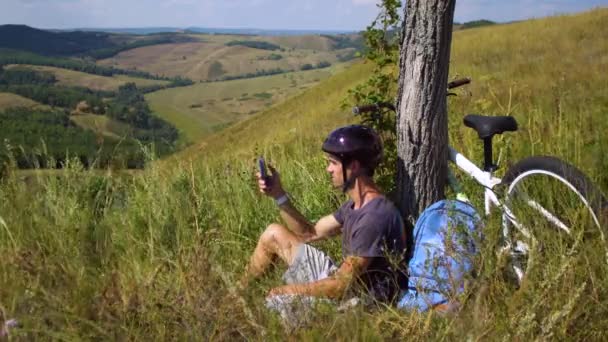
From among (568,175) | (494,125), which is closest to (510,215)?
(568,175)

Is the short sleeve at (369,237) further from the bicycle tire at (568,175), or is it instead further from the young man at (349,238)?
the bicycle tire at (568,175)

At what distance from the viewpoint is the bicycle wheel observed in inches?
101

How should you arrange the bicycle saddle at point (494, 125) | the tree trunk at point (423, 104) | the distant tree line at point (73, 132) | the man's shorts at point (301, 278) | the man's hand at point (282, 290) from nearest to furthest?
the man's shorts at point (301, 278) < the man's hand at point (282, 290) < the bicycle saddle at point (494, 125) < the tree trunk at point (423, 104) < the distant tree line at point (73, 132)

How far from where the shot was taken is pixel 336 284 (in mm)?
3023

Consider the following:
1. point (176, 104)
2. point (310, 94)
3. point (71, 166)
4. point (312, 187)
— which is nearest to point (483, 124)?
point (312, 187)

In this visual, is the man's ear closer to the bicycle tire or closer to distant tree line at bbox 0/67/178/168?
the bicycle tire

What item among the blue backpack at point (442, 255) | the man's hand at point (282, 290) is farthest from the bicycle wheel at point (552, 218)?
the man's hand at point (282, 290)

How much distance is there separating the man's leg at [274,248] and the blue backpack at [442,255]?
30.1 inches

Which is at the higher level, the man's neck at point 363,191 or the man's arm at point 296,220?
the man's neck at point 363,191

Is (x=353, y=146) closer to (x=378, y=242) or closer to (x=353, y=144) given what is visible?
(x=353, y=144)

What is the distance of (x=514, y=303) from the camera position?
222 cm

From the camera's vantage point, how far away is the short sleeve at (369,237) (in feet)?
10.2

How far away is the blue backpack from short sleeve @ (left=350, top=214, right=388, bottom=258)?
22 centimetres

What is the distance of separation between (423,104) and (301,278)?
1.36 metres
